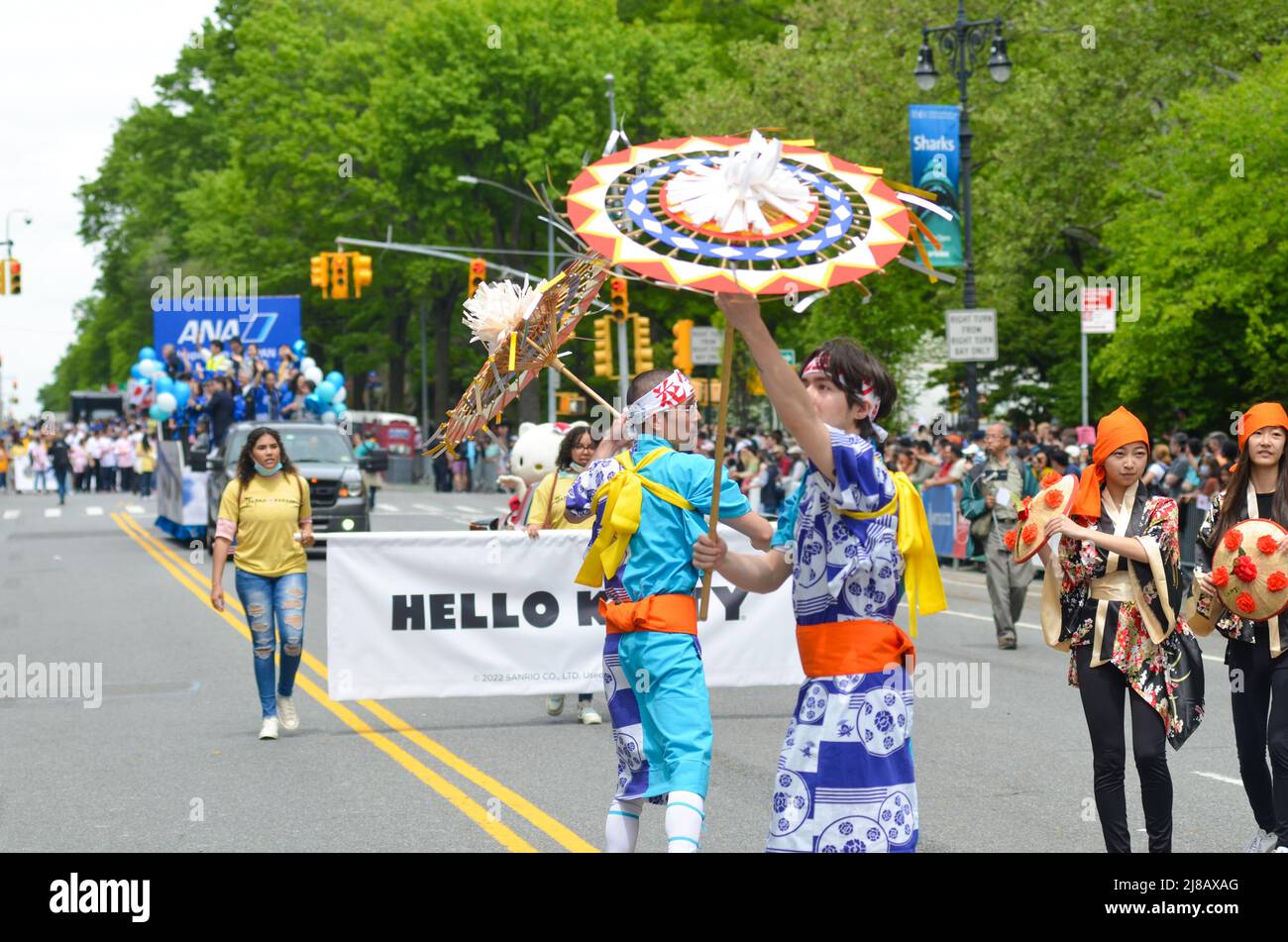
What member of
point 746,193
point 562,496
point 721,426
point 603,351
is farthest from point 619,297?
point 746,193

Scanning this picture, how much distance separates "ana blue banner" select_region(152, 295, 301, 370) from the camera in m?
31.0

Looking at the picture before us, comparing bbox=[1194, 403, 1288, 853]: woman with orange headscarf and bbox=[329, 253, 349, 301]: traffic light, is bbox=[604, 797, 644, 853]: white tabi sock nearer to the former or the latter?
bbox=[1194, 403, 1288, 853]: woman with orange headscarf

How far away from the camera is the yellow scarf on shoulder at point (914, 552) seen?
4922 mm

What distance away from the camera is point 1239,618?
707 centimetres

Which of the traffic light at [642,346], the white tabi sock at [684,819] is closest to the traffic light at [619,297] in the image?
the traffic light at [642,346]

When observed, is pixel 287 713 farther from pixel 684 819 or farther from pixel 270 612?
pixel 684 819

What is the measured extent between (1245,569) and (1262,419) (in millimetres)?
620

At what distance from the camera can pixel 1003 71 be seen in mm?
25328

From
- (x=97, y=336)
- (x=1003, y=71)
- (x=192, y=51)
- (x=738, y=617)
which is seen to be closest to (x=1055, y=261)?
(x=1003, y=71)

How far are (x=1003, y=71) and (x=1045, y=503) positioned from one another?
1985 cm

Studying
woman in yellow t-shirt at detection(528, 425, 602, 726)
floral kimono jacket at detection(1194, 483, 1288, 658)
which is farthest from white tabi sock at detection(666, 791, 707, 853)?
woman in yellow t-shirt at detection(528, 425, 602, 726)

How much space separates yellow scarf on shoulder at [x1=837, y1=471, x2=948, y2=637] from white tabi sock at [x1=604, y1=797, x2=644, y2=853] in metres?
1.36

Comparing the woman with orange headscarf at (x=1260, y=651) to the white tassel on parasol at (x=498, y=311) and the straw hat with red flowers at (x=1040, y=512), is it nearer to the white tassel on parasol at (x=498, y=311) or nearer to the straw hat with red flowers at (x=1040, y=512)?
the straw hat with red flowers at (x=1040, y=512)
